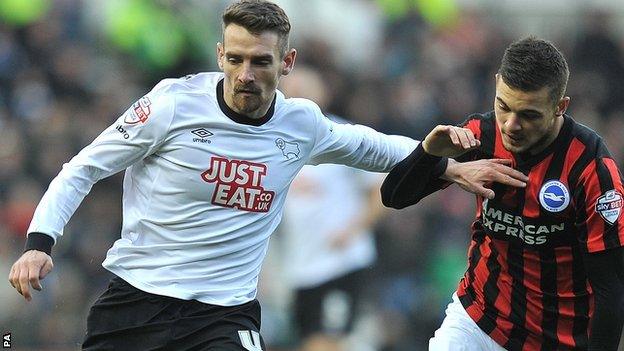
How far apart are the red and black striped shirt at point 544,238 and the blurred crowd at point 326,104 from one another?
4920mm

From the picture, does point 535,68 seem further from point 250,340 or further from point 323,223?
point 323,223

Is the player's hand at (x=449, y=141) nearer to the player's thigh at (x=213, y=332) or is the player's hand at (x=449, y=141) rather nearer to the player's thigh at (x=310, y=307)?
the player's thigh at (x=213, y=332)

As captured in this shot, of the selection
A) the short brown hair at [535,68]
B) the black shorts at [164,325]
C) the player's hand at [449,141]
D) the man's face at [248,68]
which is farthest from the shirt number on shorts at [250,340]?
the short brown hair at [535,68]

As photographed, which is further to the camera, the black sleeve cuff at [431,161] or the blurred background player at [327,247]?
the blurred background player at [327,247]

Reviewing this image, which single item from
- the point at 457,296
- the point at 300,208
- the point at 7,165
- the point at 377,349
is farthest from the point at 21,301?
the point at 457,296

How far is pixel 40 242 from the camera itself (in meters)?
4.79

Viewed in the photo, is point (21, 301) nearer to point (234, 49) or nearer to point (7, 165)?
point (7, 165)

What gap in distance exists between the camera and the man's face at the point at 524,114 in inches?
191

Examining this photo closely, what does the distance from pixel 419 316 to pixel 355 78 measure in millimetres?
2304

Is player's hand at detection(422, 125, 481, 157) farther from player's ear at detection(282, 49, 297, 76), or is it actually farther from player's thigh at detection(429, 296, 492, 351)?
player's thigh at detection(429, 296, 492, 351)

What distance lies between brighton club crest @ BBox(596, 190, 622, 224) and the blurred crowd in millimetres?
5521

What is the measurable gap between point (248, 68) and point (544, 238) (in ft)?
4.64

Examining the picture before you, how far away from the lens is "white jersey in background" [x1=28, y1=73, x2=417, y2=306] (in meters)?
4.96

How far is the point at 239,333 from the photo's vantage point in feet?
16.4
